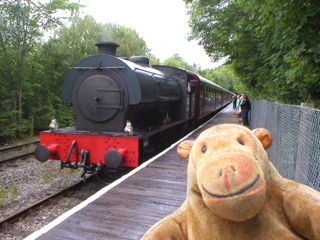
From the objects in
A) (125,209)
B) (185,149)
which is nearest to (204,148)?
(185,149)

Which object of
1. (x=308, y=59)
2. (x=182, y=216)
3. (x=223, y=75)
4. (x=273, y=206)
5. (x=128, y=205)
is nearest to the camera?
(x=273, y=206)

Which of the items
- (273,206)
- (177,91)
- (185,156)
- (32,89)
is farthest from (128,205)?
(32,89)

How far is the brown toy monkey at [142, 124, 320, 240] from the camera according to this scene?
124 cm

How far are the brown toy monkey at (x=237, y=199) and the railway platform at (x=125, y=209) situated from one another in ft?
4.94

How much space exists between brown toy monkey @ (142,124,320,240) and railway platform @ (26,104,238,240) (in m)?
1.50

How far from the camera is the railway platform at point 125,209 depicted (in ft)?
9.45

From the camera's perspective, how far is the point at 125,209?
3434 millimetres

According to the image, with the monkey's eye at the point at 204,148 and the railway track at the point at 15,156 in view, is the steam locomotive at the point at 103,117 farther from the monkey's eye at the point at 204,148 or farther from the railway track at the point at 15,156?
the monkey's eye at the point at 204,148

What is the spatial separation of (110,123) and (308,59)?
3.99 m

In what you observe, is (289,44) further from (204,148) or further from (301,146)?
(204,148)

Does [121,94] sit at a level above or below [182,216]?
above

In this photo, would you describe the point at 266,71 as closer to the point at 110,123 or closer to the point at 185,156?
the point at 110,123

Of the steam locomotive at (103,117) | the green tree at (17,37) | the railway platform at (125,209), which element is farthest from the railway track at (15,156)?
the railway platform at (125,209)

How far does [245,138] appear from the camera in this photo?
149 cm
